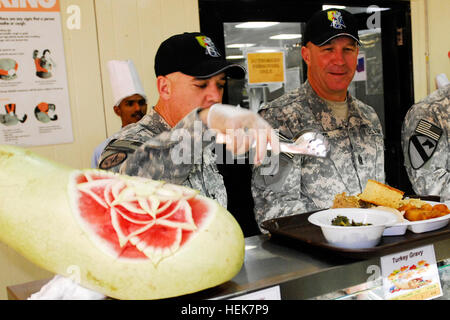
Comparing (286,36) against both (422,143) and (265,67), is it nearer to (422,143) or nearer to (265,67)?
(265,67)

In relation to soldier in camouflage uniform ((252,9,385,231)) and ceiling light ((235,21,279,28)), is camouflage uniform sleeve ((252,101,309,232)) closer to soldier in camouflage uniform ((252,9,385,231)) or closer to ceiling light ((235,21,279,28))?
soldier in camouflage uniform ((252,9,385,231))

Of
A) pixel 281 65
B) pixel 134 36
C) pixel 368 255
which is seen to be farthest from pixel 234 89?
pixel 368 255

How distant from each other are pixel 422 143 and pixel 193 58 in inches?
50.7

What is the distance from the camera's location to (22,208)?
2.68 feet

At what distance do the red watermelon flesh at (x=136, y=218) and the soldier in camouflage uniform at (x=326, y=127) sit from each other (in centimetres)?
94

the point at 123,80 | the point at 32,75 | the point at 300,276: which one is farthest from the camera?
the point at 123,80

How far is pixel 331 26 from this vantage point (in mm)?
1869

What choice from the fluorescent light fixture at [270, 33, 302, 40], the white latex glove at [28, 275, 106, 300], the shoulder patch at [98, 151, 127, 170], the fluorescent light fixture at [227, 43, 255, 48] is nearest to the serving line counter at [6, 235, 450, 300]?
the white latex glove at [28, 275, 106, 300]

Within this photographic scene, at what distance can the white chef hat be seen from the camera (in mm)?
2414

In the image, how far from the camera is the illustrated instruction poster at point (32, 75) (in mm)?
2248

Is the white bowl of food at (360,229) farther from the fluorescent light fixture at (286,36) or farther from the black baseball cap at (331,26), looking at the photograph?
the fluorescent light fixture at (286,36)

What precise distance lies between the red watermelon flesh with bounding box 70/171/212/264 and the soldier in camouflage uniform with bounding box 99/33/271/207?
Result: 0.66 feet

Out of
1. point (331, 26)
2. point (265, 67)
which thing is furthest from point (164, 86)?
point (265, 67)

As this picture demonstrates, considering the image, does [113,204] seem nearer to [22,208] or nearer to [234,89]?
[22,208]
